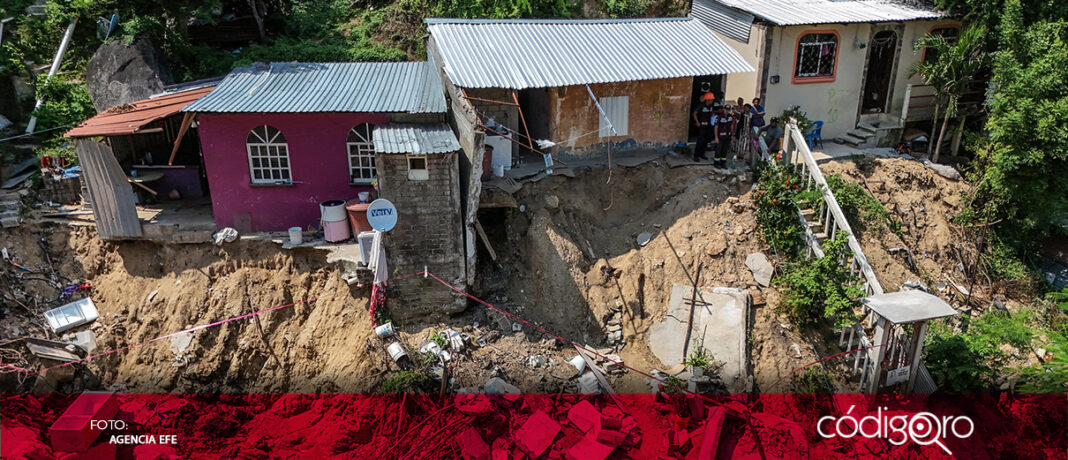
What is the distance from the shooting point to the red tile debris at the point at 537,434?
10656mm

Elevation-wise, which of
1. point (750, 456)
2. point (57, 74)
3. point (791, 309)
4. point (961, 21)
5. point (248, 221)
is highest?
point (961, 21)

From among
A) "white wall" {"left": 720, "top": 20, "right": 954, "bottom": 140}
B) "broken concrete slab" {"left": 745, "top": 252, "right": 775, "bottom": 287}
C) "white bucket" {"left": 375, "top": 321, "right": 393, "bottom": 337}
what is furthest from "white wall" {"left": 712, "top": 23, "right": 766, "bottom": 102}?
"white bucket" {"left": 375, "top": 321, "right": 393, "bottom": 337}

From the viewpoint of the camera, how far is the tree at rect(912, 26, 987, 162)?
1600cm

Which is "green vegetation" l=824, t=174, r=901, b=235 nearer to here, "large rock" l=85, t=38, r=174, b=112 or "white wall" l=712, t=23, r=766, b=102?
"white wall" l=712, t=23, r=766, b=102

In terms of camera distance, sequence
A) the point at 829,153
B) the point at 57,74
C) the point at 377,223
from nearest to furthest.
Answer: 1. the point at 377,223
2. the point at 829,153
3. the point at 57,74

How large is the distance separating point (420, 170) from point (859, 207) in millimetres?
8977

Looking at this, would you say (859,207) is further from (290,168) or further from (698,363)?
(290,168)

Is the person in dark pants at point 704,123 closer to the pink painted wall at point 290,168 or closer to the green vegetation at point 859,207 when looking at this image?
the green vegetation at point 859,207

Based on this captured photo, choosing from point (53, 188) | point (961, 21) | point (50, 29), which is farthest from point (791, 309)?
point (50, 29)

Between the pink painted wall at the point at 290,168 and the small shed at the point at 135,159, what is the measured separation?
29.1 inches

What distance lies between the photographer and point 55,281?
14.1 metres

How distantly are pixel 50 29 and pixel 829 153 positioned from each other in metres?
20.7

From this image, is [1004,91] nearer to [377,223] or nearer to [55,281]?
[377,223]

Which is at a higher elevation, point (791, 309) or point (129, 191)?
point (129, 191)
